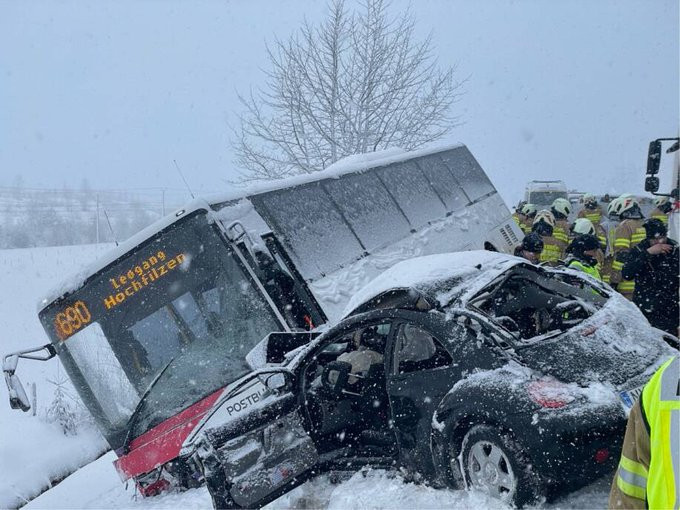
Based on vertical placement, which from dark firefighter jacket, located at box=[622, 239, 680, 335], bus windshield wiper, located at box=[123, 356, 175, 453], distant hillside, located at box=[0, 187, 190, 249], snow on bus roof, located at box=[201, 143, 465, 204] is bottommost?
dark firefighter jacket, located at box=[622, 239, 680, 335]

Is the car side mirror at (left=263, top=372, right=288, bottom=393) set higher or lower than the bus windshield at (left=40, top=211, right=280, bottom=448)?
lower

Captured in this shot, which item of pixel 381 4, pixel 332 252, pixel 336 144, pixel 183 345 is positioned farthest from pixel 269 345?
pixel 381 4

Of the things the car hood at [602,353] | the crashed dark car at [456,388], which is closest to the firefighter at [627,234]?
the crashed dark car at [456,388]

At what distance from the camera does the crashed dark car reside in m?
3.78

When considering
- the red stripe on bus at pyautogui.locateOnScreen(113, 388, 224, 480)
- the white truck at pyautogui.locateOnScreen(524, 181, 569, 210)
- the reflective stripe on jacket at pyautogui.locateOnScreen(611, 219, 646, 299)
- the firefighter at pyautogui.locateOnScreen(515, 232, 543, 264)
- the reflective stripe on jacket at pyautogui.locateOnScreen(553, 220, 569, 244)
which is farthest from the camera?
the white truck at pyautogui.locateOnScreen(524, 181, 569, 210)

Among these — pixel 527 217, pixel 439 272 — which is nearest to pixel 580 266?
pixel 439 272

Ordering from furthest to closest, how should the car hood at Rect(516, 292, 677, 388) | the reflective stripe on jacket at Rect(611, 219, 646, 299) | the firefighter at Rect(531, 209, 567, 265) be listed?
the firefighter at Rect(531, 209, 567, 265) < the reflective stripe on jacket at Rect(611, 219, 646, 299) < the car hood at Rect(516, 292, 677, 388)

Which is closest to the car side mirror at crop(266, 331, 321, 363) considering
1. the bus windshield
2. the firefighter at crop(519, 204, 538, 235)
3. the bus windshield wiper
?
the bus windshield

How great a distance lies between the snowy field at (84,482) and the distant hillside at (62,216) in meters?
12.1

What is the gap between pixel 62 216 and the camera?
3331cm

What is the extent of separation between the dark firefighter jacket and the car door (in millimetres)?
3561

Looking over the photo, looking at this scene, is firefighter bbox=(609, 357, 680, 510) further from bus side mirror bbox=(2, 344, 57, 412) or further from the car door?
bus side mirror bbox=(2, 344, 57, 412)

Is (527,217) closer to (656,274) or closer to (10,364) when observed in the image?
(656,274)

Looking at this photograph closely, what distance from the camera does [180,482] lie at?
6605mm
